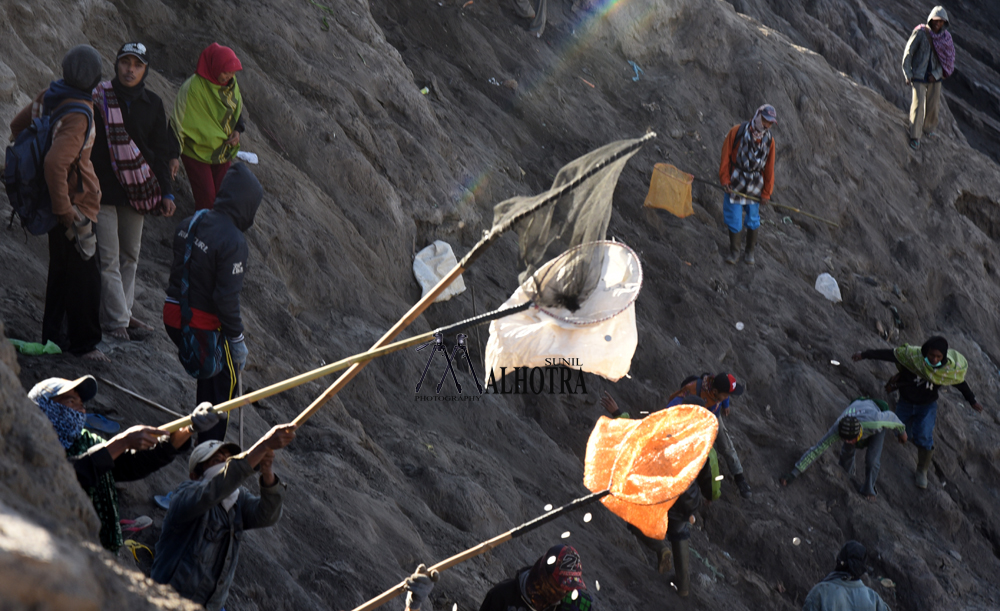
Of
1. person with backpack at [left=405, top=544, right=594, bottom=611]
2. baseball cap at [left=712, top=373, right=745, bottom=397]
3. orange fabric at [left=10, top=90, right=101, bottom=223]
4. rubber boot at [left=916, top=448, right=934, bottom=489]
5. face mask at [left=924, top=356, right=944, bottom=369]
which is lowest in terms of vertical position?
rubber boot at [left=916, top=448, right=934, bottom=489]

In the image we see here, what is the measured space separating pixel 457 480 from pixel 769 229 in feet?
22.8

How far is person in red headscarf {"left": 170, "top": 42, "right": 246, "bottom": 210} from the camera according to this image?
651 cm

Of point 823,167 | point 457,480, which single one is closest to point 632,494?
point 457,480

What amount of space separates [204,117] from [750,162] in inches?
251

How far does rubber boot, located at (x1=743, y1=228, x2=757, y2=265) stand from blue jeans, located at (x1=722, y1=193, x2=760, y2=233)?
4.3 inches

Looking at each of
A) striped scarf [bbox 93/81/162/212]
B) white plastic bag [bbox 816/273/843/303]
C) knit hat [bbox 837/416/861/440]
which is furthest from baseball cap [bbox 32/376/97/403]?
white plastic bag [bbox 816/273/843/303]

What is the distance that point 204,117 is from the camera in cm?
659

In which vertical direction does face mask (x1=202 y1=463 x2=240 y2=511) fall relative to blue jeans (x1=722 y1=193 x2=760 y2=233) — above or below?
above

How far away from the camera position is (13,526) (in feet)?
7.43

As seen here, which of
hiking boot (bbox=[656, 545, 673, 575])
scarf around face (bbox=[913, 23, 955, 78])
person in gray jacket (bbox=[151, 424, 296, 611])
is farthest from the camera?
scarf around face (bbox=[913, 23, 955, 78])

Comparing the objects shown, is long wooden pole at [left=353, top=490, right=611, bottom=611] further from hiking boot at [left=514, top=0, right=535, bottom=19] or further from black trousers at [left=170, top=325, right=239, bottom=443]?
hiking boot at [left=514, top=0, right=535, bottom=19]

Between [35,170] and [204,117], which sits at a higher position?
[35,170]

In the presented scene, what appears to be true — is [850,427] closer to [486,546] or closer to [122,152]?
[486,546]

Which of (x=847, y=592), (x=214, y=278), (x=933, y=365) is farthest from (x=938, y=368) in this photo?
(x=214, y=278)
